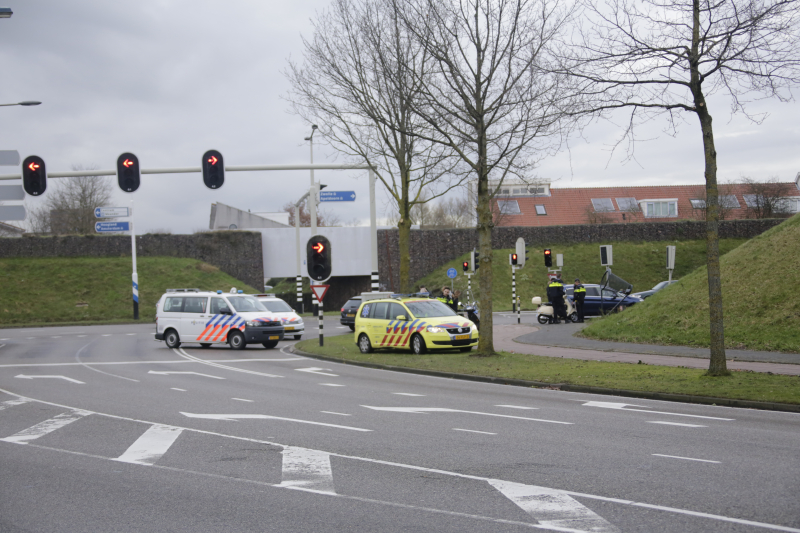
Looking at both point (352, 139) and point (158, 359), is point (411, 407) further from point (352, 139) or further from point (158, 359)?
point (352, 139)

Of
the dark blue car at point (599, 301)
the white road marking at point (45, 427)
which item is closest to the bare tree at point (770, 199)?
the dark blue car at point (599, 301)

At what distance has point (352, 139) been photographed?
26969mm

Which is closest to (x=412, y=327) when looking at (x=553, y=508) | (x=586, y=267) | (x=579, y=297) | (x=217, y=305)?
(x=217, y=305)

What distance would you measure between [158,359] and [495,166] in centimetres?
1140

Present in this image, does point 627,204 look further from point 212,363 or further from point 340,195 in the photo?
point 212,363

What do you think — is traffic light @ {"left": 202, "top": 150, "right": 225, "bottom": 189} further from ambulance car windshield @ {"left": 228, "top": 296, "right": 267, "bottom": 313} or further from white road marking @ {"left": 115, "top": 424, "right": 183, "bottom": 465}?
white road marking @ {"left": 115, "top": 424, "right": 183, "bottom": 465}

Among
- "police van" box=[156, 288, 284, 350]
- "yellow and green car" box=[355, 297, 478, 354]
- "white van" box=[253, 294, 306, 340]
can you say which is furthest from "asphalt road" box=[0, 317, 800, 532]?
"white van" box=[253, 294, 306, 340]

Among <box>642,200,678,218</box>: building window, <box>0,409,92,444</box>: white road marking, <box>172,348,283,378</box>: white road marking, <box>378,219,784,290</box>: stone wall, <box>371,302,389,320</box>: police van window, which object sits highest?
<box>642,200,678,218</box>: building window

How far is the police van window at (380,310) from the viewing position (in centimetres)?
2138

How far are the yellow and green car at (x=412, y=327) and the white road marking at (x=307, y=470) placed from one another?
12.1 m

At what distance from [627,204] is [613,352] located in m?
55.4

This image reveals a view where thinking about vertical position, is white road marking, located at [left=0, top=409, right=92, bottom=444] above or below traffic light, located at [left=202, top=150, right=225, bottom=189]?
below

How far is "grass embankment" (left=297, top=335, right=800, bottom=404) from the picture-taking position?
12.0m

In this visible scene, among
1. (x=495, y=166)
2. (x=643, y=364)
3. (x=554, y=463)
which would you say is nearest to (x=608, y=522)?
(x=554, y=463)
